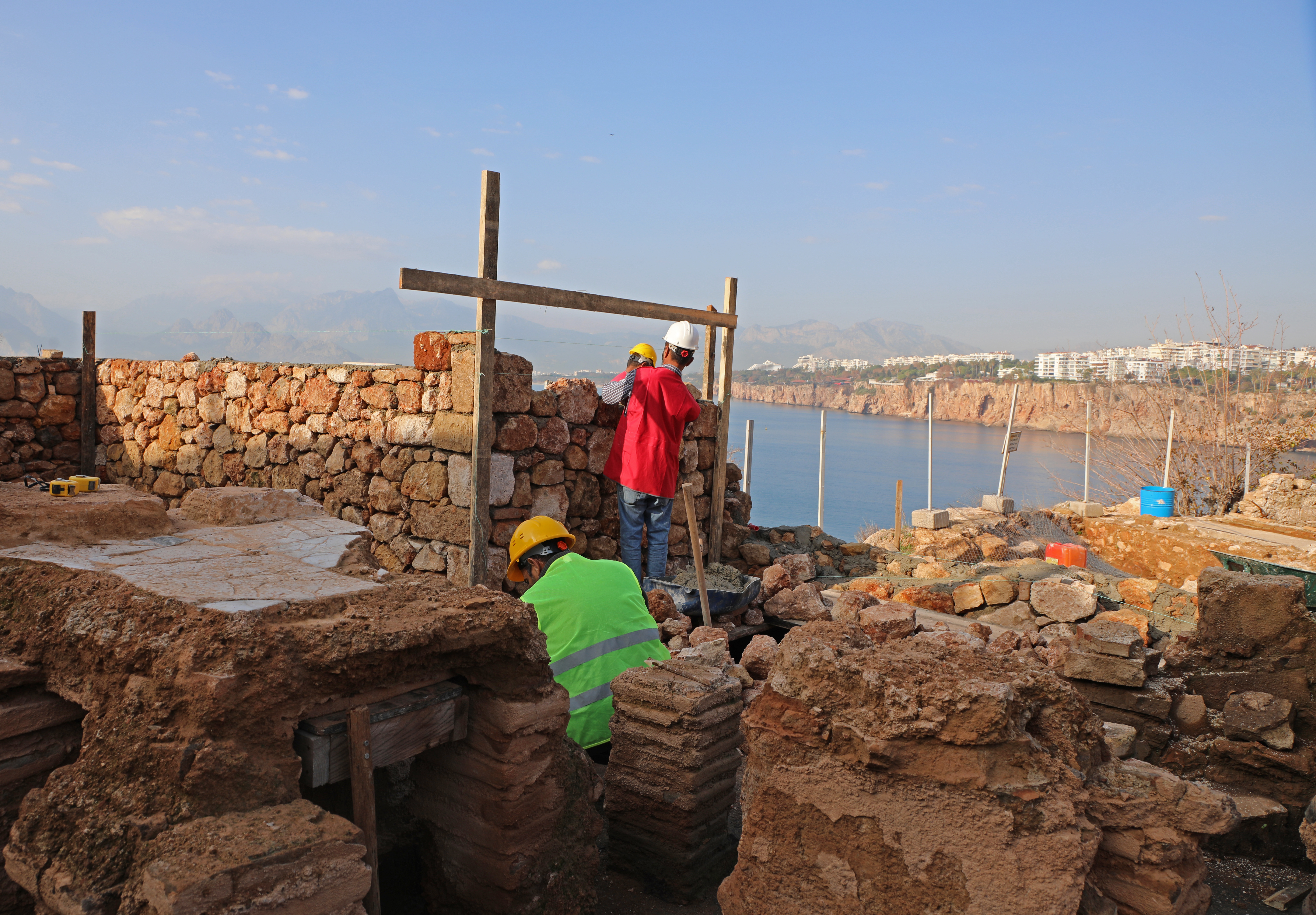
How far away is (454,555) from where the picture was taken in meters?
6.25

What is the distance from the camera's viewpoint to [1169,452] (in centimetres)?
1383

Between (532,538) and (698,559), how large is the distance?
68.6 inches

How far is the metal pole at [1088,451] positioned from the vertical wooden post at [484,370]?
12.8 m

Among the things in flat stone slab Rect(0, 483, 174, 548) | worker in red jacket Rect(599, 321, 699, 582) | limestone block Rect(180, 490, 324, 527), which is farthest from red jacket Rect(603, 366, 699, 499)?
flat stone slab Rect(0, 483, 174, 548)

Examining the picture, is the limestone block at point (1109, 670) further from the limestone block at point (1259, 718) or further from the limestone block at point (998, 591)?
the limestone block at point (998, 591)

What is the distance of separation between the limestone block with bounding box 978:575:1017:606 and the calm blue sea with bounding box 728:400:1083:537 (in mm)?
2988

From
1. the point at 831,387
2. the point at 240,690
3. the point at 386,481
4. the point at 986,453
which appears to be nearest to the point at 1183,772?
the point at 240,690

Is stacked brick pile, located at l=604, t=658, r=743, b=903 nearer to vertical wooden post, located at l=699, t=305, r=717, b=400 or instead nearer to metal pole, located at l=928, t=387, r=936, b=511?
vertical wooden post, located at l=699, t=305, r=717, b=400

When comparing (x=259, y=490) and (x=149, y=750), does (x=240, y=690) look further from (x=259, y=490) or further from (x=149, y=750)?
(x=259, y=490)

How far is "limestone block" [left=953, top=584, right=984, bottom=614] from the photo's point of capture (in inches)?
274

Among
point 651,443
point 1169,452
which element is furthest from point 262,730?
point 1169,452

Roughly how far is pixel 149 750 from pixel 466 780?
3.28 feet

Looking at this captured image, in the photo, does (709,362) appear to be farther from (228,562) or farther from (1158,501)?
(1158,501)

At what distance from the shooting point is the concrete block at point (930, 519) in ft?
36.9
